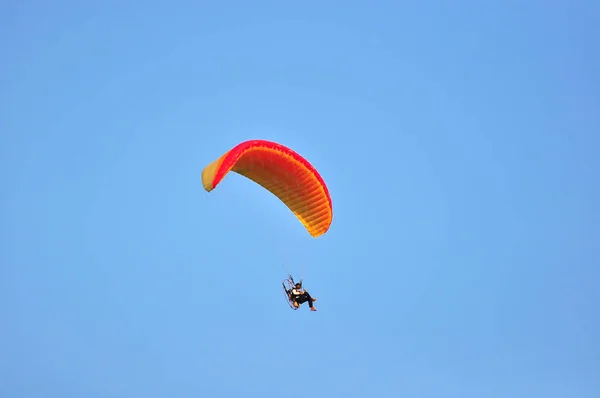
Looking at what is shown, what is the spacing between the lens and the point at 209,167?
39.1 metres

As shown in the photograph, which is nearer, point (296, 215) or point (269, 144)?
point (269, 144)

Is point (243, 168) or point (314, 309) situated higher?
point (243, 168)

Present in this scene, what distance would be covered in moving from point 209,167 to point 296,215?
5.67m

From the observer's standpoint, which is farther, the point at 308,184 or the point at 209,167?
the point at 308,184

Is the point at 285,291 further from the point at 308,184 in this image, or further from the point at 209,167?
the point at 209,167

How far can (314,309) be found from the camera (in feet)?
142

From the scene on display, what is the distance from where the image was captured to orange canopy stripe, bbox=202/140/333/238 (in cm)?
4131

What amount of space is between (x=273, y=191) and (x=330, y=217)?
1.92 meters

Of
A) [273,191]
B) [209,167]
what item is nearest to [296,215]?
[273,191]

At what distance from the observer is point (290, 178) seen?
42.8 m

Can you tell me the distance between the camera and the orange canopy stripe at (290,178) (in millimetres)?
41312

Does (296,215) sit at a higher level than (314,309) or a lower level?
higher

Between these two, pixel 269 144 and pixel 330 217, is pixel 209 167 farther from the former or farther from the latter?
pixel 330 217

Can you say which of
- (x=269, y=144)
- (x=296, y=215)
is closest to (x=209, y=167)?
(x=269, y=144)
